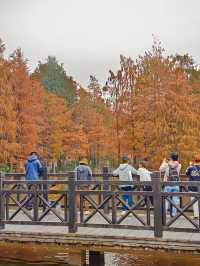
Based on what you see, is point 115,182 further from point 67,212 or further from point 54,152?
point 54,152

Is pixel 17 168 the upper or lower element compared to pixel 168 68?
lower

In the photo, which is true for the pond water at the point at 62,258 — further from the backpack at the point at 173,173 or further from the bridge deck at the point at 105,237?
the backpack at the point at 173,173

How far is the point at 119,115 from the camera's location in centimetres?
2728

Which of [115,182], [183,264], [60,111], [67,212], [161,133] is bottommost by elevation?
[183,264]

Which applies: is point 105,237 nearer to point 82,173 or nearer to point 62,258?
point 82,173

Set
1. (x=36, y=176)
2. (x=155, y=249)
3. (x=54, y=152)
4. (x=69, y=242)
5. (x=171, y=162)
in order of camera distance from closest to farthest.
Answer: (x=155, y=249) → (x=69, y=242) → (x=171, y=162) → (x=36, y=176) → (x=54, y=152)

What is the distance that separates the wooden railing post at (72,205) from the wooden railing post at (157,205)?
1.98 m

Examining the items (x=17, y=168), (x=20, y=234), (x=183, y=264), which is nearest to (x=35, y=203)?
(x=20, y=234)

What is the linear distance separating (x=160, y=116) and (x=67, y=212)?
14210 millimetres

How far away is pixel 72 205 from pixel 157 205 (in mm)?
2083

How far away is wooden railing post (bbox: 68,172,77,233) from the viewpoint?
1079cm

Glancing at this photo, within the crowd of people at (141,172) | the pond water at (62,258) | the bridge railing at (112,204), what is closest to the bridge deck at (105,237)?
the bridge railing at (112,204)

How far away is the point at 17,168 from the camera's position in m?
33.2

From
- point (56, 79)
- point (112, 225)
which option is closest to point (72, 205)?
point (112, 225)
